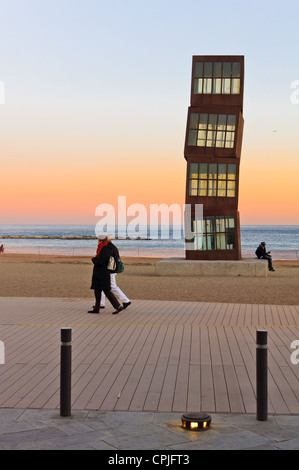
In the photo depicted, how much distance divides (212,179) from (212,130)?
2135 millimetres

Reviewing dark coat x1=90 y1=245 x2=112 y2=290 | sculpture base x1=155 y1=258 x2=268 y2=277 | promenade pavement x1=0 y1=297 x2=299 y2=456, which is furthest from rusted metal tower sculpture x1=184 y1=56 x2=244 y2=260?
dark coat x1=90 y1=245 x2=112 y2=290

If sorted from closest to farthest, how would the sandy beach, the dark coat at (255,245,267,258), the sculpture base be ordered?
1. the sandy beach
2. the sculpture base
3. the dark coat at (255,245,267,258)

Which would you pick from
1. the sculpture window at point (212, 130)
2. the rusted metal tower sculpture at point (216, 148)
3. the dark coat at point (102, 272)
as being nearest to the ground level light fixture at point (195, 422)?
the dark coat at point (102, 272)

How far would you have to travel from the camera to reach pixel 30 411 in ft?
21.5

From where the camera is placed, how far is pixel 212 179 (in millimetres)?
27500

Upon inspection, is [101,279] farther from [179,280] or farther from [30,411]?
[179,280]

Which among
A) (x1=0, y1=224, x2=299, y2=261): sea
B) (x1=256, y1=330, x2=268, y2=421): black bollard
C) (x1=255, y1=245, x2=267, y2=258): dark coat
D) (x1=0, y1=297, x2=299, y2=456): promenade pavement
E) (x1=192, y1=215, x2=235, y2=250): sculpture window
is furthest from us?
(x1=0, y1=224, x2=299, y2=261): sea

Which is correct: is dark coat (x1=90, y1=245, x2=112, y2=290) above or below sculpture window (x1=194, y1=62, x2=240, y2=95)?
below

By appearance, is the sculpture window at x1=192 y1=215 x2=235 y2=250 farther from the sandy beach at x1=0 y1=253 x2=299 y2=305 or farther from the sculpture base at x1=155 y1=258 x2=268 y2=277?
the sandy beach at x1=0 y1=253 x2=299 y2=305

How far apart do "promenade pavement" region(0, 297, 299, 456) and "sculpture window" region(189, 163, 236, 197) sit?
13760 millimetres

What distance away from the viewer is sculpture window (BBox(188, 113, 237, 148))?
88.8 ft

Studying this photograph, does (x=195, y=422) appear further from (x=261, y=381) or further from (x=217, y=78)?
(x=217, y=78)

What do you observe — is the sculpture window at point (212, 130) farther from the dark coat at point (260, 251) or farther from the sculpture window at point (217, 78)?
the dark coat at point (260, 251)

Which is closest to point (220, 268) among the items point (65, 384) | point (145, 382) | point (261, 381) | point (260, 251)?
point (260, 251)
